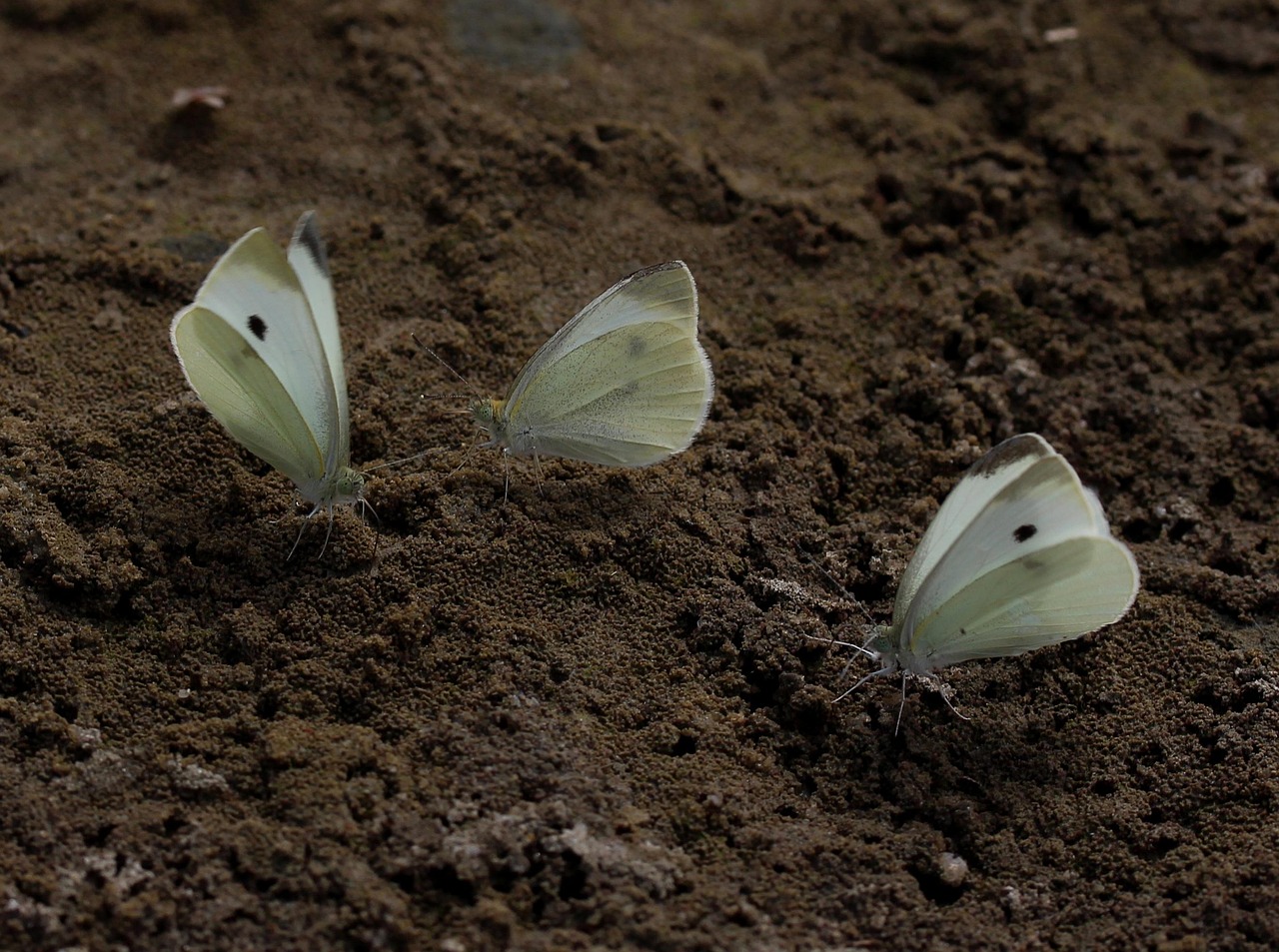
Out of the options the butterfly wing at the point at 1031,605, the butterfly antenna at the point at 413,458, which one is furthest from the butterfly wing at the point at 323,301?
the butterfly wing at the point at 1031,605

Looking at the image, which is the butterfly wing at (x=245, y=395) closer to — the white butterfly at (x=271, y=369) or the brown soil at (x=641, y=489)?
the white butterfly at (x=271, y=369)

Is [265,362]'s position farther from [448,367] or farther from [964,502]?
[964,502]

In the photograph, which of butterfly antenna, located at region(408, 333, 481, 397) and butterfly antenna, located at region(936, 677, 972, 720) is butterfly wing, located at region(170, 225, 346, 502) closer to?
butterfly antenna, located at region(408, 333, 481, 397)

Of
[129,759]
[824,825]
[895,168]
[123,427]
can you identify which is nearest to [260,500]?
[123,427]

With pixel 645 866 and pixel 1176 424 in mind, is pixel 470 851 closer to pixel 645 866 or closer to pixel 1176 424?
pixel 645 866

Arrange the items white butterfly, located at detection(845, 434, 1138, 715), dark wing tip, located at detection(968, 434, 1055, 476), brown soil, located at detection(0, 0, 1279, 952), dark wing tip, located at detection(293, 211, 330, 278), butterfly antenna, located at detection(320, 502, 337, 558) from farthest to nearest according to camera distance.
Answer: dark wing tip, located at detection(293, 211, 330, 278) < butterfly antenna, located at detection(320, 502, 337, 558) < dark wing tip, located at detection(968, 434, 1055, 476) < white butterfly, located at detection(845, 434, 1138, 715) < brown soil, located at detection(0, 0, 1279, 952)

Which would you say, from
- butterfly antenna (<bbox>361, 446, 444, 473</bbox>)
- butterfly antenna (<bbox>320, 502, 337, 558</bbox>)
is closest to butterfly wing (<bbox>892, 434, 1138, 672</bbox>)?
butterfly antenna (<bbox>361, 446, 444, 473</bbox>)
